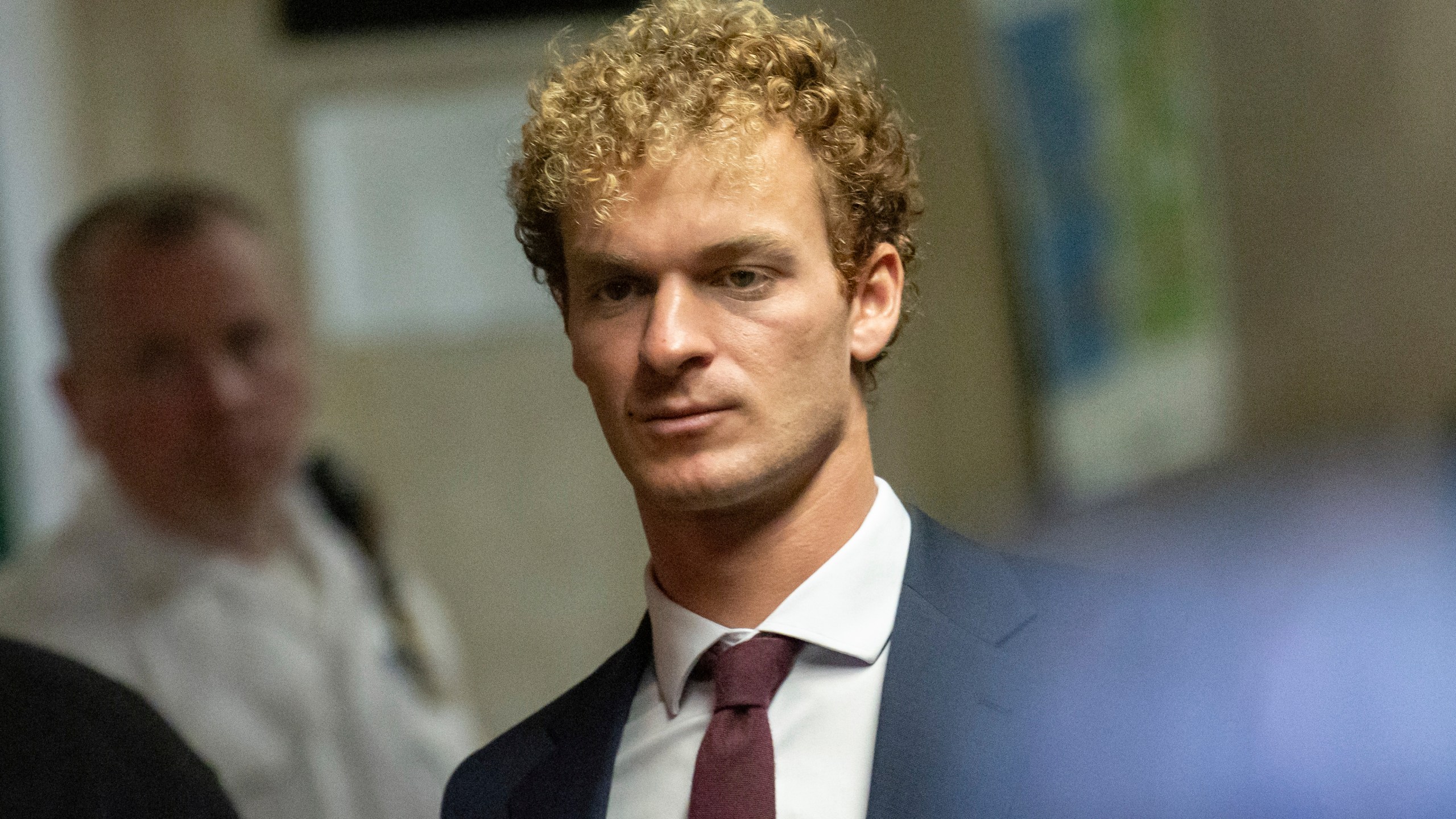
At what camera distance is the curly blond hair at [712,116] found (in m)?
0.70

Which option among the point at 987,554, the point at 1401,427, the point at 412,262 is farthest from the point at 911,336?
the point at 412,262

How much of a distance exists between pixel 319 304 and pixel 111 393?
0.72 meters

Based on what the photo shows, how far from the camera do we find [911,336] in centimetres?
91

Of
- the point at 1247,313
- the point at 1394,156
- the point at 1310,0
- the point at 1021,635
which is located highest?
the point at 1310,0

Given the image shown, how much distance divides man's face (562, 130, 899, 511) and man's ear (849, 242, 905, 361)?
0.02m

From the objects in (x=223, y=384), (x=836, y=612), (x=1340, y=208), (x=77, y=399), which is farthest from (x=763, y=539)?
(x=77, y=399)

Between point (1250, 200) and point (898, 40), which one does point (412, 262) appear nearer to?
point (898, 40)

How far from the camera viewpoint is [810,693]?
0.73 m

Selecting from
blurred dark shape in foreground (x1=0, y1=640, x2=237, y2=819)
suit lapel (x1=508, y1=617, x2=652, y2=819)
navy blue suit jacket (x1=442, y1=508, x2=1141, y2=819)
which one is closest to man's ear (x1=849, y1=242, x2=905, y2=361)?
navy blue suit jacket (x1=442, y1=508, x2=1141, y2=819)

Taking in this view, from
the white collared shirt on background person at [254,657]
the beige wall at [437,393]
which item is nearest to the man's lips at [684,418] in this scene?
the white collared shirt on background person at [254,657]

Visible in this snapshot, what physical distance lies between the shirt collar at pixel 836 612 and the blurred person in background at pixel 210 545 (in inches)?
28.4

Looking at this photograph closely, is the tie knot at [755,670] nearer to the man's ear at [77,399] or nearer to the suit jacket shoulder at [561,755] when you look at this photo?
the suit jacket shoulder at [561,755]

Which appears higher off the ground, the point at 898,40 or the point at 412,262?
the point at 898,40

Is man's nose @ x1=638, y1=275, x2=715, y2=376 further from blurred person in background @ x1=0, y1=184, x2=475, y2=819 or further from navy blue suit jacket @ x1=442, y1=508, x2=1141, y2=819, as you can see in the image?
blurred person in background @ x1=0, y1=184, x2=475, y2=819
